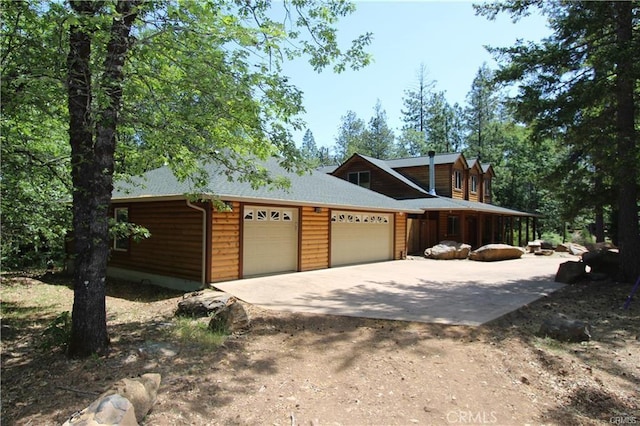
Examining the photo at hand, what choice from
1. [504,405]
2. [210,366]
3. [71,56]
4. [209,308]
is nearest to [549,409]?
[504,405]

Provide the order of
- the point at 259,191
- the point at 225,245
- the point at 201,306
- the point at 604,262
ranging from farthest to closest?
the point at 259,191, the point at 604,262, the point at 225,245, the point at 201,306

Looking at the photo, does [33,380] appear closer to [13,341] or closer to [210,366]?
[210,366]

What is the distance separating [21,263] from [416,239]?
1773 cm

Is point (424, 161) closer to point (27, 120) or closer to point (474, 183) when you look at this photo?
point (474, 183)

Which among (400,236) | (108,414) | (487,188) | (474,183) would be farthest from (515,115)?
(487,188)

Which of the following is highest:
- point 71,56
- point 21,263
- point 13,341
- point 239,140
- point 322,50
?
point 322,50

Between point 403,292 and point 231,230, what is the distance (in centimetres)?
458

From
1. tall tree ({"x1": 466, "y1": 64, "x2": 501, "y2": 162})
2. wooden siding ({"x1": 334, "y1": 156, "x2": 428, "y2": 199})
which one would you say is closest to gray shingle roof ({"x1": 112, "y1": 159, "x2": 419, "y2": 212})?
wooden siding ({"x1": 334, "y1": 156, "x2": 428, "y2": 199})

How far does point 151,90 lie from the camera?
18.7 ft

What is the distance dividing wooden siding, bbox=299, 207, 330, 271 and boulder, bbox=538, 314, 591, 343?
748 centimetres

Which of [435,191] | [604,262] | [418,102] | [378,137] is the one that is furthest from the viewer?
[378,137]

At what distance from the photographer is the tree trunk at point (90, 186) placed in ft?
16.0

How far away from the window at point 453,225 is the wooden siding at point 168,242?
629 inches

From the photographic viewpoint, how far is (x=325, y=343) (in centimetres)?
568
